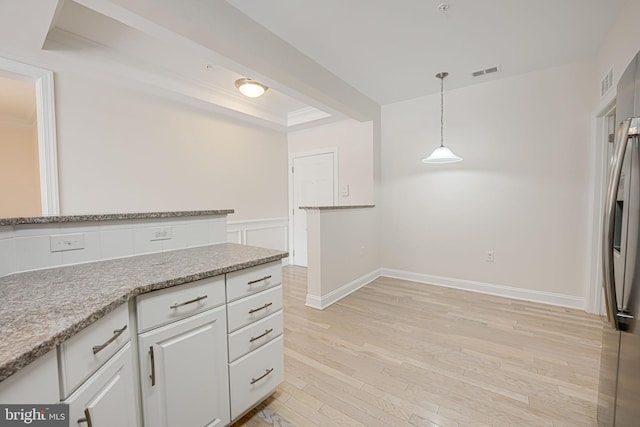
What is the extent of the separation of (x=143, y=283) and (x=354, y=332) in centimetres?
189

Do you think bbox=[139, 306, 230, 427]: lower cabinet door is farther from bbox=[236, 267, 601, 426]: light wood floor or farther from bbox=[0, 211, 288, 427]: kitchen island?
bbox=[236, 267, 601, 426]: light wood floor

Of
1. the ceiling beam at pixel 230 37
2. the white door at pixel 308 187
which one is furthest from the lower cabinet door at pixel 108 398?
the white door at pixel 308 187

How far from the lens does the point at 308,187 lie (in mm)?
4695

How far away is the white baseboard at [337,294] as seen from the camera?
293cm

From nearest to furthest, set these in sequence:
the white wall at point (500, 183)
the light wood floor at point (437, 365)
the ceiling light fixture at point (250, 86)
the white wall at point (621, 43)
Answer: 1. the light wood floor at point (437, 365)
2. the white wall at point (621, 43)
3. the white wall at point (500, 183)
4. the ceiling light fixture at point (250, 86)

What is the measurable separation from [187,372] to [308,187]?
3.75 meters

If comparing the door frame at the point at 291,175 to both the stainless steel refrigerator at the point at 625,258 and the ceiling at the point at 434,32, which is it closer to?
the ceiling at the point at 434,32

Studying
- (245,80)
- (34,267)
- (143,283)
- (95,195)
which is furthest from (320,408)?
(245,80)

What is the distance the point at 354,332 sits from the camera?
240cm

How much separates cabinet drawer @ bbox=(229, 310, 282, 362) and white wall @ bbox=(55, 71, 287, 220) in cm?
238

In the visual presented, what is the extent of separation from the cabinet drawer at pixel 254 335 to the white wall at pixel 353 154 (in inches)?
107

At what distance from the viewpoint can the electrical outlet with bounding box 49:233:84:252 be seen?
124 centimetres

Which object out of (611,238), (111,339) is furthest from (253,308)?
(611,238)

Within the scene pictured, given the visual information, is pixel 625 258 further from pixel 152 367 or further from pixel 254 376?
pixel 152 367
